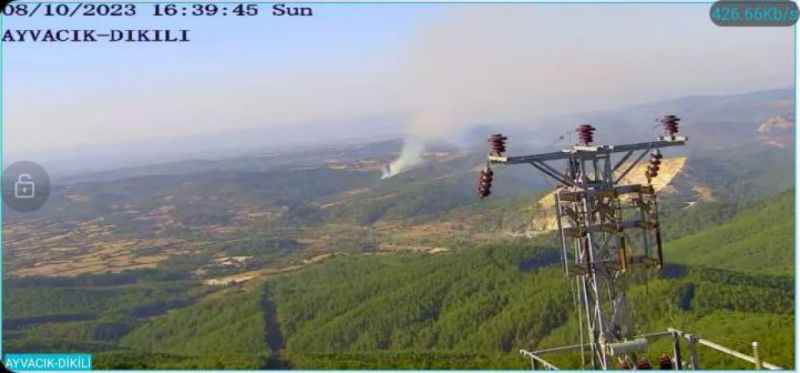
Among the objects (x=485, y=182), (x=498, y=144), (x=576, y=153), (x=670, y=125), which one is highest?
(x=670, y=125)

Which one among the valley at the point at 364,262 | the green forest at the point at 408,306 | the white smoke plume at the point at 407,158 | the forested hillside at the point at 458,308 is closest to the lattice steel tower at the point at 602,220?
the valley at the point at 364,262

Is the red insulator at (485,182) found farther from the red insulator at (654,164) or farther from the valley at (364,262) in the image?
the valley at (364,262)

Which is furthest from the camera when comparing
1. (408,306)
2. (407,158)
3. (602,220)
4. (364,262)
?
(407,158)

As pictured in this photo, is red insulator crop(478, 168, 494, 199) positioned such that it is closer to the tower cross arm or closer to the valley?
the tower cross arm

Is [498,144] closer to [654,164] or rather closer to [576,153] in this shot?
[576,153]

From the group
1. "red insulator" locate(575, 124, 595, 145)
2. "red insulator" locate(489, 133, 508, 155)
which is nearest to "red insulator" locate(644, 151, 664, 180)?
"red insulator" locate(575, 124, 595, 145)

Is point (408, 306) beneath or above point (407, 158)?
beneath

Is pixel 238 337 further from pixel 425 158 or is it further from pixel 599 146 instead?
pixel 425 158

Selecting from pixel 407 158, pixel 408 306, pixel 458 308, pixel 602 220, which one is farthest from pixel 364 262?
pixel 602 220
